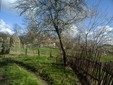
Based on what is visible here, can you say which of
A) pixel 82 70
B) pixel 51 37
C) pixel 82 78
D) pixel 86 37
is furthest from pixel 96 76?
pixel 86 37

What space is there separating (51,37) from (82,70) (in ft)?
17.8

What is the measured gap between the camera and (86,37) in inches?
1139

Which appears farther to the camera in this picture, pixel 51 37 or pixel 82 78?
pixel 51 37

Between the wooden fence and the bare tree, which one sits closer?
the wooden fence

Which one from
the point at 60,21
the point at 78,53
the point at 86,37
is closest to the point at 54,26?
the point at 60,21

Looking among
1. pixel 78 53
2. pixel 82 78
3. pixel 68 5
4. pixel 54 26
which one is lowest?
pixel 82 78

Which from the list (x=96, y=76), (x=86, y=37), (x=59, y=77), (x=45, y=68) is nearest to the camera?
(x=96, y=76)

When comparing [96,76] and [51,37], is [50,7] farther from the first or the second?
[96,76]

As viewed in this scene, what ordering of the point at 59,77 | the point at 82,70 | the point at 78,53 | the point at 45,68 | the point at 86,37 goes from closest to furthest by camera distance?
the point at 59,77 < the point at 82,70 < the point at 45,68 < the point at 78,53 < the point at 86,37

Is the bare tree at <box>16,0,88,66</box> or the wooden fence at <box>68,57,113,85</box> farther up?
the bare tree at <box>16,0,88,66</box>

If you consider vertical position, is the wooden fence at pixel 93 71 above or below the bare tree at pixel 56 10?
below

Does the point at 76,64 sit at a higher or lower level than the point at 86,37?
lower

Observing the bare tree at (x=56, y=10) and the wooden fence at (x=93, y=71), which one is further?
the bare tree at (x=56, y=10)

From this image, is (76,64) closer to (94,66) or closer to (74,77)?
(74,77)
